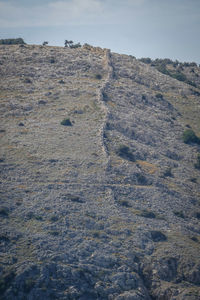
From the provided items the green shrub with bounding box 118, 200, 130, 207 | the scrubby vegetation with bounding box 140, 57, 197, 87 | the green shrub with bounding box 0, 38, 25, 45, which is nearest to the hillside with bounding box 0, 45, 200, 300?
the green shrub with bounding box 118, 200, 130, 207

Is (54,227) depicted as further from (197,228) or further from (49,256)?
(197,228)

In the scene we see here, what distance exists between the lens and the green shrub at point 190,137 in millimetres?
71387

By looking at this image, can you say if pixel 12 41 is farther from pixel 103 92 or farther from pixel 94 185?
pixel 94 185

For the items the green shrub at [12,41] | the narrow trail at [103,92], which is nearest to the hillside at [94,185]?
the narrow trail at [103,92]

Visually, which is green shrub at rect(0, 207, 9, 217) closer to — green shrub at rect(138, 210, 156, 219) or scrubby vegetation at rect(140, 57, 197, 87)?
green shrub at rect(138, 210, 156, 219)

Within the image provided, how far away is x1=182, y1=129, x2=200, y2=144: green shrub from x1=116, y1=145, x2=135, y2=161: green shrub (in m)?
18.5

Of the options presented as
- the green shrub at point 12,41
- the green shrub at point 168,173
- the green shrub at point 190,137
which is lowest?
the green shrub at point 168,173

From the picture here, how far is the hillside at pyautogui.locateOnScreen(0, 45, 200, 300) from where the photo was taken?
113 feet

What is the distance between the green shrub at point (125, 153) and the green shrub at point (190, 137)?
18513mm

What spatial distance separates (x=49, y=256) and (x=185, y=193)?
88.3 feet

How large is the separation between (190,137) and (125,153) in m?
20.8

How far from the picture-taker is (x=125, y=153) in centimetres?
5762

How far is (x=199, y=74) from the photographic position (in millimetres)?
121250

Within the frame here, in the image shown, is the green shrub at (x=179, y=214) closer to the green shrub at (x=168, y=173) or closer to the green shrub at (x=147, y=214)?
the green shrub at (x=147, y=214)
